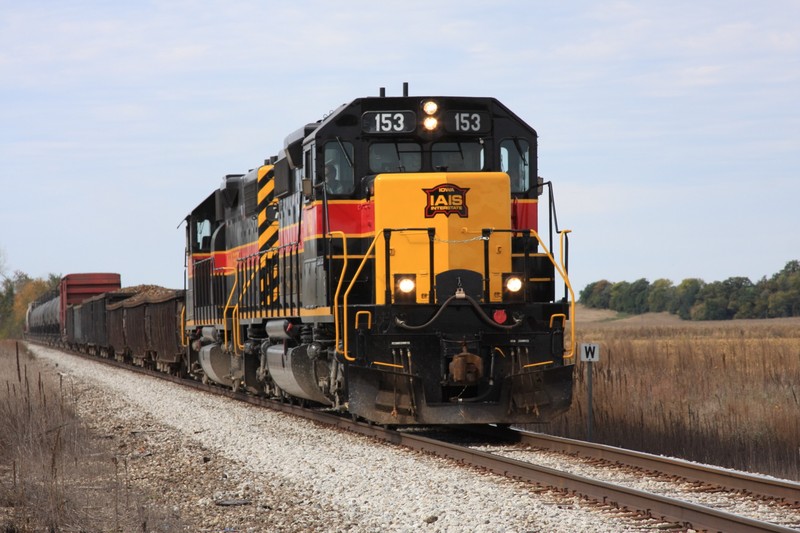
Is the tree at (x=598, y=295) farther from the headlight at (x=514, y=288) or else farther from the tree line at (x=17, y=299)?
the headlight at (x=514, y=288)

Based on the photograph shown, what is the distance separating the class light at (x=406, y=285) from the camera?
11.2 metres

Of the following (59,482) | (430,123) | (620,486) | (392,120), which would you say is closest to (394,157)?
(392,120)

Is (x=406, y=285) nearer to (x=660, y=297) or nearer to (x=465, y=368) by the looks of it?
(x=465, y=368)

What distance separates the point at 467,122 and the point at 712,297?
7236 cm

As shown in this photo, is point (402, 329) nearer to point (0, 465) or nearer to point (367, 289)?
point (367, 289)

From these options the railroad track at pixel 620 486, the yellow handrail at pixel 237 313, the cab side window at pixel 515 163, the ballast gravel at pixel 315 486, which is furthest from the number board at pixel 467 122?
the yellow handrail at pixel 237 313

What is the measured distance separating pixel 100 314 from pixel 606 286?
64.7 meters

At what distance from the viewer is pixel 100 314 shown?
39250mm

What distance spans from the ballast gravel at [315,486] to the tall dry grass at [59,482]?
12.5 inches

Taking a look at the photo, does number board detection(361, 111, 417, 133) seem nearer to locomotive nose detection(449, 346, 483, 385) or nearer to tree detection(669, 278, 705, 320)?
locomotive nose detection(449, 346, 483, 385)

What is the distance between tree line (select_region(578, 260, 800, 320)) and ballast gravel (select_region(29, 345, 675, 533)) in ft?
222

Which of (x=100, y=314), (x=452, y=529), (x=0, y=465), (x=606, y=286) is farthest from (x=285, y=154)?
(x=606, y=286)

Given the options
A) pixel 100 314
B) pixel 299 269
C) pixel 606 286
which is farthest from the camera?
pixel 606 286

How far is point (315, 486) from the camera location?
8.68 m
